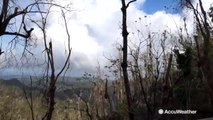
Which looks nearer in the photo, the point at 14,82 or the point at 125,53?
the point at 125,53

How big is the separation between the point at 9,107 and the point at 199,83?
304 inches

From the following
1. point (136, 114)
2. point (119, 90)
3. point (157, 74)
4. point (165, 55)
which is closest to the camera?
point (157, 74)

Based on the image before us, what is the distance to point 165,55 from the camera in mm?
11828

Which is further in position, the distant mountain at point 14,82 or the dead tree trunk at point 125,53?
the distant mountain at point 14,82

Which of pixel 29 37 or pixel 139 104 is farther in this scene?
pixel 29 37

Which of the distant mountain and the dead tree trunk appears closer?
the dead tree trunk

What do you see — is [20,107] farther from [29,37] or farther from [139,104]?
[139,104]

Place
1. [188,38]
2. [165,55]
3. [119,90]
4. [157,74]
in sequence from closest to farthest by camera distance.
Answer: [157,74], [165,55], [119,90], [188,38]

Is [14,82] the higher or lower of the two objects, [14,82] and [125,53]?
the lower

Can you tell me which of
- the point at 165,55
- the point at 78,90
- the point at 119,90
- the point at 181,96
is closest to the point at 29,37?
the point at 78,90

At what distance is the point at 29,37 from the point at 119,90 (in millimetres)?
3366

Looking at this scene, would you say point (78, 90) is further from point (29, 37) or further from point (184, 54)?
point (184, 54)

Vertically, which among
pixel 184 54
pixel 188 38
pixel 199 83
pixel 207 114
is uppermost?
pixel 188 38

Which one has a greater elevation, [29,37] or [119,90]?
[29,37]
